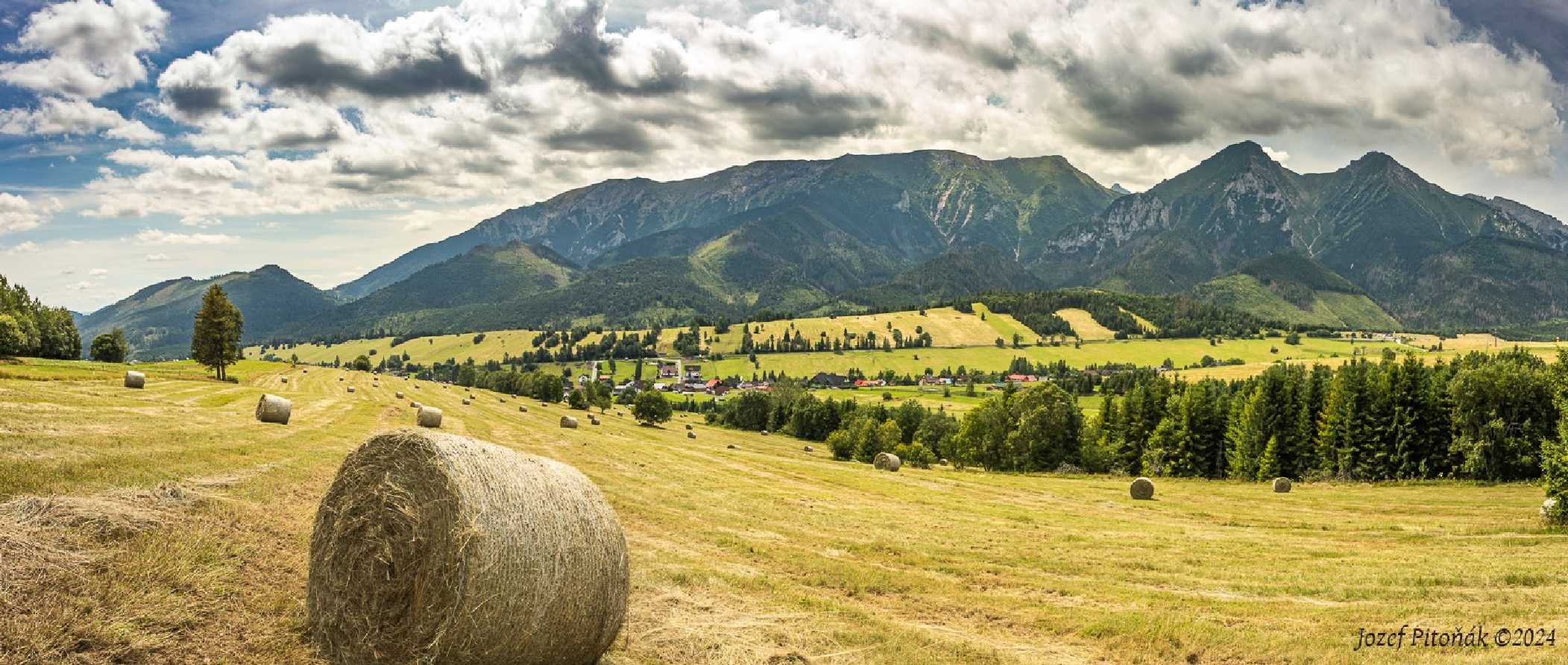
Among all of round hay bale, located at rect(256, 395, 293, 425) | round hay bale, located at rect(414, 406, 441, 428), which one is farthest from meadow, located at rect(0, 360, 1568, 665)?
round hay bale, located at rect(414, 406, 441, 428)

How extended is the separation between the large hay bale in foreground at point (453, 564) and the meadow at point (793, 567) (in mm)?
1075

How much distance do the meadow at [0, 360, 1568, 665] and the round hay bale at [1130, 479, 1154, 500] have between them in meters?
7.98

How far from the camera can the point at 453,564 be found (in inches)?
412

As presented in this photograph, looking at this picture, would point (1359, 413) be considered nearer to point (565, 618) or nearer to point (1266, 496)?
point (1266, 496)

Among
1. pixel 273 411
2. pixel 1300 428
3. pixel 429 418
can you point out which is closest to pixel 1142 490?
pixel 1300 428

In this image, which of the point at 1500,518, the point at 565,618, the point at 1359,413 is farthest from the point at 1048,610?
the point at 1359,413

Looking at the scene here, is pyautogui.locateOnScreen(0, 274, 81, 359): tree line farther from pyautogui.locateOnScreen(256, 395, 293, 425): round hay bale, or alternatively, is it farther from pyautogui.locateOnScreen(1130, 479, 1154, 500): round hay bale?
pyautogui.locateOnScreen(1130, 479, 1154, 500): round hay bale

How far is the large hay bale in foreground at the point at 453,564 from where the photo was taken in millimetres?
10461

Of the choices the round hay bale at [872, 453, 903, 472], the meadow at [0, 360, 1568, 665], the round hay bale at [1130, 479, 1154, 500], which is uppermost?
the meadow at [0, 360, 1568, 665]

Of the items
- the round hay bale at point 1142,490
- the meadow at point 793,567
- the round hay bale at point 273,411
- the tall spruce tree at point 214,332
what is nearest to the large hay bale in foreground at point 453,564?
the meadow at point 793,567

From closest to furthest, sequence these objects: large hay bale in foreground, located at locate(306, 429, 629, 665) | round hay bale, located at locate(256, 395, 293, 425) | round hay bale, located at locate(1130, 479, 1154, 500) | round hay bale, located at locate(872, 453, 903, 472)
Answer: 1. large hay bale in foreground, located at locate(306, 429, 629, 665)
2. round hay bale, located at locate(256, 395, 293, 425)
3. round hay bale, located at locate(1130, 479, 1154, 500)
4. round hay bale, located at locate(872, 453, 903, 472)

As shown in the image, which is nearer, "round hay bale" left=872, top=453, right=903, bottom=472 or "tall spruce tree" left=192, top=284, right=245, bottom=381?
"round hay bale" left=872, top=453, right=903, bottom=472

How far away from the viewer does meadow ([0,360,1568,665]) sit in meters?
10.5

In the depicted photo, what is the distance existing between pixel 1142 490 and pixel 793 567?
1217 inches
